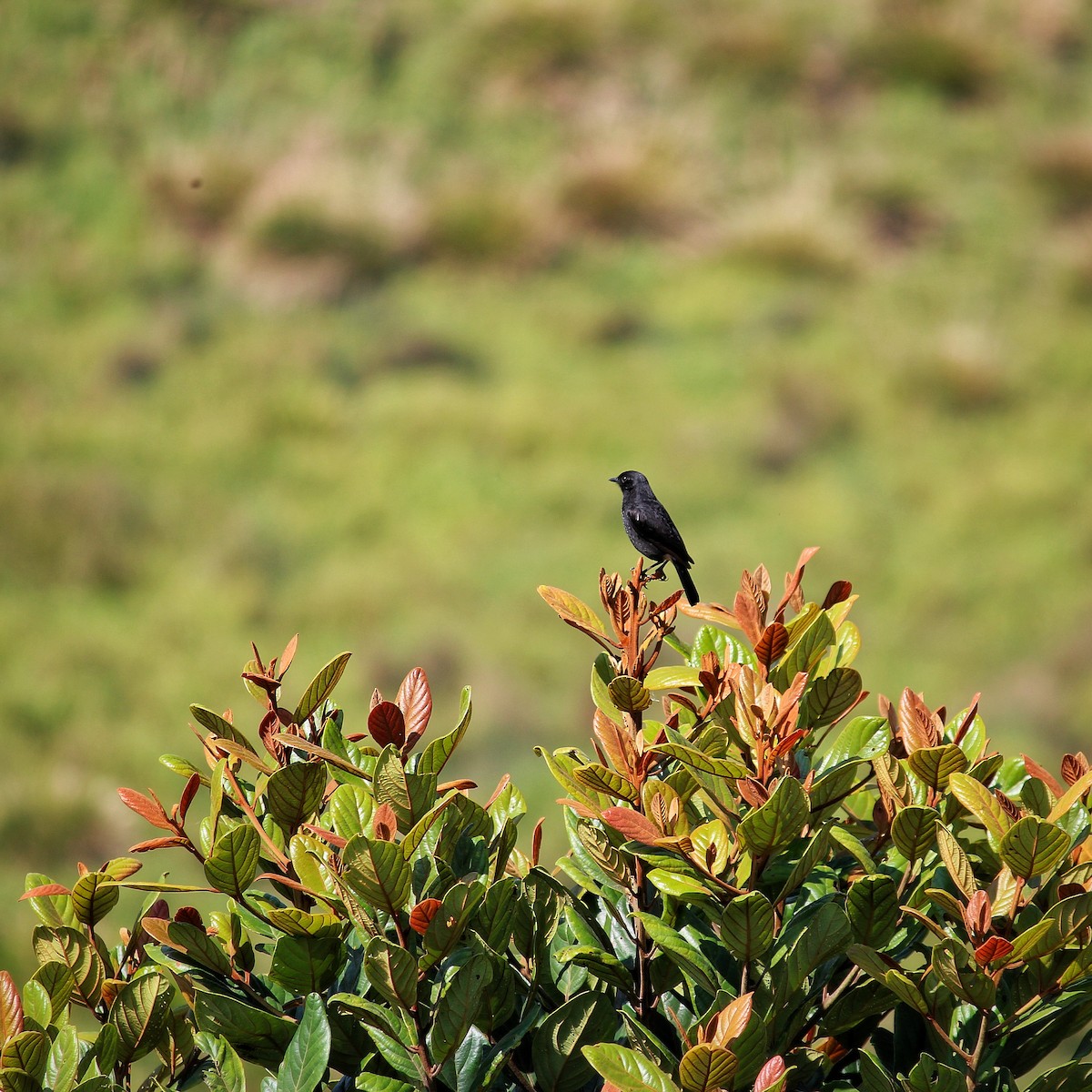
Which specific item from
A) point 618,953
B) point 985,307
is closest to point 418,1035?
point 618,953

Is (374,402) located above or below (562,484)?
above

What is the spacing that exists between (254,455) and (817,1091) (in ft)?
29.6

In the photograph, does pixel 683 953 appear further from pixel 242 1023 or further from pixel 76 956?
pixel 76 956

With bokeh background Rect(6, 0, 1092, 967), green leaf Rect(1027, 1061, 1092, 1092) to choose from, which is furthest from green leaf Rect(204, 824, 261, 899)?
bokeh background Rect(6, 0, 1092, 967)

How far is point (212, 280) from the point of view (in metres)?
11.4

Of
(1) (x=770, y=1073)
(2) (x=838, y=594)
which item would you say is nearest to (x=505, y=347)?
(2) (x=838, y=594)

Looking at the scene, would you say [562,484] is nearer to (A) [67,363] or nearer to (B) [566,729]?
(B) [566,729]

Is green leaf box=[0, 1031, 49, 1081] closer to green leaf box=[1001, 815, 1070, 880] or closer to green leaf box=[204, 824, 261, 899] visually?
green leaf box=[204, 824, 261, 899]

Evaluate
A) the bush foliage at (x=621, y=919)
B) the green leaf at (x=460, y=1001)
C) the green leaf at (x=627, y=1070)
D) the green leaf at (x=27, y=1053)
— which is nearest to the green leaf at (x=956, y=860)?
the bush foliage at (x=621, y=919)

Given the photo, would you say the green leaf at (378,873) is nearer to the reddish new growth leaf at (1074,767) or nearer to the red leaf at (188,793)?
the red leaf at (188,793)

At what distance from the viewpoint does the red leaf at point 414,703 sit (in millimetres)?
1919

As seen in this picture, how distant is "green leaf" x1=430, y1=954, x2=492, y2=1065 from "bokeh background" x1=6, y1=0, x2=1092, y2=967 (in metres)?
6.32

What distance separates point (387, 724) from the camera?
185cm

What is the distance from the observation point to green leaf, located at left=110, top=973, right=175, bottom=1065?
1797 mm
